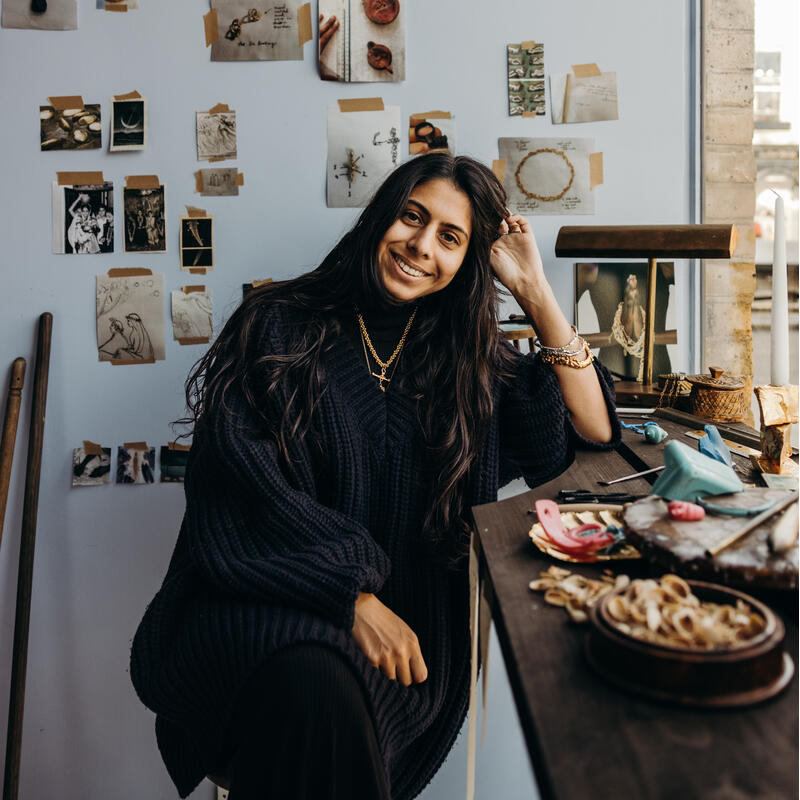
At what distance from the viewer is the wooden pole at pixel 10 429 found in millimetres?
1707

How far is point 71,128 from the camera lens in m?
1.70

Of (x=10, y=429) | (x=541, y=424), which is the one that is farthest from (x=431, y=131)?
(x=10, y=429)

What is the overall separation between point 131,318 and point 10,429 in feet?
1.23

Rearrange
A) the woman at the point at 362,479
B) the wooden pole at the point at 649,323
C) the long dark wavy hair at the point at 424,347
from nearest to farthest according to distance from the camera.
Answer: the woman at the point at 362,479
the long dark wavy hair at the point at 424,347
the wooden pole at the point at 649,323

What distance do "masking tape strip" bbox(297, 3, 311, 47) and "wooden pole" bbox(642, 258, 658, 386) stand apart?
0.91 metres

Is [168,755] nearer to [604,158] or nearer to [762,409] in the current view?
[762,409]

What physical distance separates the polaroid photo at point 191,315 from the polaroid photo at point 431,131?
595mm

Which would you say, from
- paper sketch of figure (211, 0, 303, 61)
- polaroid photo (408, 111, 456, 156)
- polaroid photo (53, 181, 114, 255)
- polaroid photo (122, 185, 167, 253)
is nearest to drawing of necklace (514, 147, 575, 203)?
polaroid photo (408, 111, 456, 156)

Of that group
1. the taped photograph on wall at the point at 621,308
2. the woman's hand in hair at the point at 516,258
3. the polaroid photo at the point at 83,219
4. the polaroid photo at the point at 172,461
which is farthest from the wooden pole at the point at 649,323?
the polaroid photo at the point at 83,219

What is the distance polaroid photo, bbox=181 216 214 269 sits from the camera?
5.61 feet

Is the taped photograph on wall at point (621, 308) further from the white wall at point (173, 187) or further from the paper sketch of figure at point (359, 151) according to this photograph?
the paper sketch of figure at point (359, 151)

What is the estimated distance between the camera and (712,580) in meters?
0.68

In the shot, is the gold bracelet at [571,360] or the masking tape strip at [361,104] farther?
the masking tape strip at [361,104]

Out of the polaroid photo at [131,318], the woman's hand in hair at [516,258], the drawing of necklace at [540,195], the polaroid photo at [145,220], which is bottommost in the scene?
the polaroid photo at [131,318]
